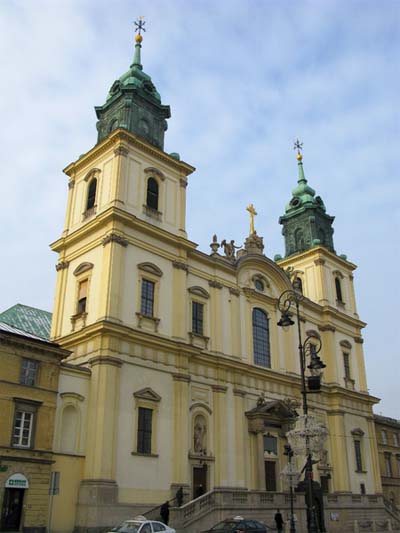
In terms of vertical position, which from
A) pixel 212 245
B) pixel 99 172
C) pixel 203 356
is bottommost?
pixel 203 356

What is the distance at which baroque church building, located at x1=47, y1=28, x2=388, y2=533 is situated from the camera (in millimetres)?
25656

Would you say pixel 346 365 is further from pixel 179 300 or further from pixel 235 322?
pixel 179 300

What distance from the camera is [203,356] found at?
31719 millimetres

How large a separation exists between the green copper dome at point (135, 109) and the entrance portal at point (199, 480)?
18.7 metres

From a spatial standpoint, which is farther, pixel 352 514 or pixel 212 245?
pixel 212 245

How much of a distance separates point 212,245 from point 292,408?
11236mm

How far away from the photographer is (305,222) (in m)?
49.1

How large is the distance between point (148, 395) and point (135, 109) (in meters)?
17.7

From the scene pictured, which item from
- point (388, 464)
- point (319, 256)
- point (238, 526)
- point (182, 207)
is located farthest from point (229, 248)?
point (388, 464)

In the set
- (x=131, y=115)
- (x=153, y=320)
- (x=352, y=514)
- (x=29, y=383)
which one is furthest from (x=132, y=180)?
(x=352, y=514)

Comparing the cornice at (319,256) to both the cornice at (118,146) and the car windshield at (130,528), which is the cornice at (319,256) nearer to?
the cornice at (118,146)

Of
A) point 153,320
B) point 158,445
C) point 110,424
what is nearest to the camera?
point 110,424

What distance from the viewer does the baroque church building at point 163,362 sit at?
25656mm

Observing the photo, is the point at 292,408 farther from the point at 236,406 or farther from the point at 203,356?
the point at 203,356
